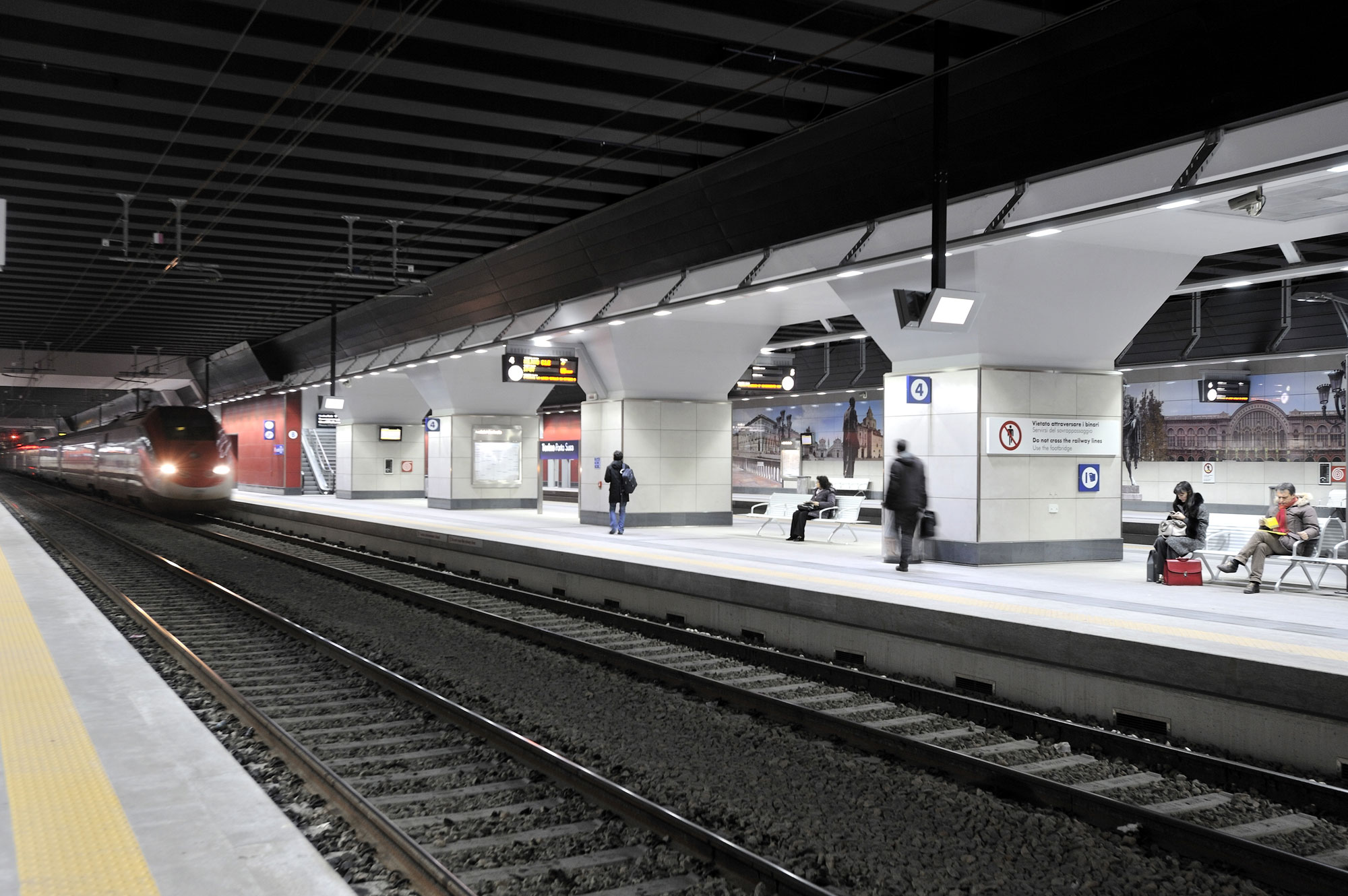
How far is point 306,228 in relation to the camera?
677 inches

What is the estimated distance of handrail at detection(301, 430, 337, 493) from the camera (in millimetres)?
42594

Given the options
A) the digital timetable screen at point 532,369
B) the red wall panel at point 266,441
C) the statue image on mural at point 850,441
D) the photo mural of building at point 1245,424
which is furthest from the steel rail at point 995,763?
the red wall panel at point 266,441

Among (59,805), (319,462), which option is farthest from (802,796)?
(319,462)

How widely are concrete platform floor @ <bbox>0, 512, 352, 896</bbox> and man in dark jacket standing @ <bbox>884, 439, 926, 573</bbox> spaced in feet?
28.8

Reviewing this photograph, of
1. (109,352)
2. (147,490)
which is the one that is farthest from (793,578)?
(109,352)

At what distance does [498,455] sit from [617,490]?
11.2 m

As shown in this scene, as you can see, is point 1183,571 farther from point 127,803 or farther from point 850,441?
point 850,441

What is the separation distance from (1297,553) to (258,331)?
95.8ft

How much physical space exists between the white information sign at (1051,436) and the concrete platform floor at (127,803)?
404 inches

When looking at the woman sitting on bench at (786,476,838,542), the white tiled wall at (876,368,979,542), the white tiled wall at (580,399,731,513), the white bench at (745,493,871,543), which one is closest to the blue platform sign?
the white tiled wall at (876,368,979,542)

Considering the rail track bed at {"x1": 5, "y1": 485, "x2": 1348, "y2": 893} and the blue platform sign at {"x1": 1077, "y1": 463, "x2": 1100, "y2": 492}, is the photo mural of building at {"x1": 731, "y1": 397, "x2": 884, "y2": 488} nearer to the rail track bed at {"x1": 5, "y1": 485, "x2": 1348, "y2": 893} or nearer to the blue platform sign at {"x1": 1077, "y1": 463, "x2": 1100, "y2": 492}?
the blue platform sign at {"x1": 1077, "y1": 463, "x2": 1100, "y2": 492}

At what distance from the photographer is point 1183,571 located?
12.1 meters

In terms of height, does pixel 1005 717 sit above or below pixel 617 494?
below

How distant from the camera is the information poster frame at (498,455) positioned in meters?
29.7
